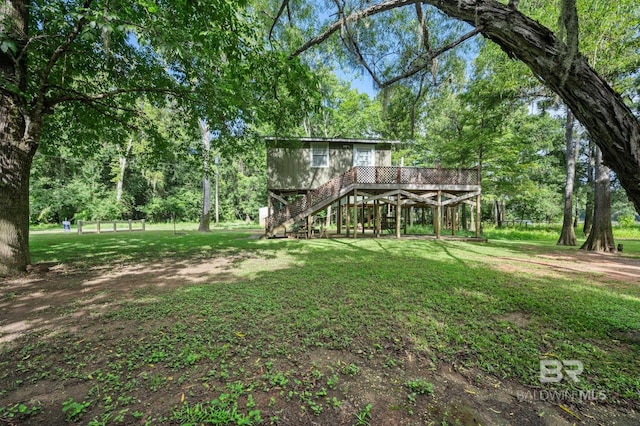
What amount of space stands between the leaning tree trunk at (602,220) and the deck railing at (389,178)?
412cm

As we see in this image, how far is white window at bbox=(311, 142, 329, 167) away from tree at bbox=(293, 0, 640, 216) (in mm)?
11552

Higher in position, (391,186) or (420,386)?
(391,186)

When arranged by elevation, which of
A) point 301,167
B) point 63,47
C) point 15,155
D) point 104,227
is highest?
point 63,47

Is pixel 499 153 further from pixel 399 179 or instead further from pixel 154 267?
pixel 154 267

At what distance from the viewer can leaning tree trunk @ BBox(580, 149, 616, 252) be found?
378 inches

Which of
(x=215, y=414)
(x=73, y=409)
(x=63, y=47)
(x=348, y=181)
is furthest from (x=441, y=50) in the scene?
(x=348, y=181)

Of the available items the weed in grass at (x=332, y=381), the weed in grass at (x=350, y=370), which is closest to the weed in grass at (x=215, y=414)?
the weed in grass at (x=332, y=381)

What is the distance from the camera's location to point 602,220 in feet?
32.1

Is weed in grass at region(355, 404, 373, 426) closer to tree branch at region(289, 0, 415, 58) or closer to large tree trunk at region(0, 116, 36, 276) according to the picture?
tree branch at region(289, 0, 415, 58)

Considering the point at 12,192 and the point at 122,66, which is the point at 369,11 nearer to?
the point at 122,66

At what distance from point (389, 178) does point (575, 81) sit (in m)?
10.6

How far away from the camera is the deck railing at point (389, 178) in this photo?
1243 centimetres

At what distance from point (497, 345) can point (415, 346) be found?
0.83 m

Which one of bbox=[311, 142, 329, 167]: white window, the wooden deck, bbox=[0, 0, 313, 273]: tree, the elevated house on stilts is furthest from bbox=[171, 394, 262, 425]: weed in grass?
bbox=[311, 142, 329, 167]: white window
